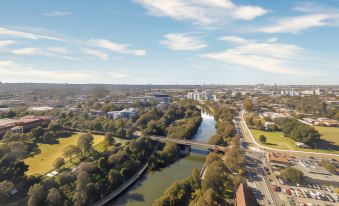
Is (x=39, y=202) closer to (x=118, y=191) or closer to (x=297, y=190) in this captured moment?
(x=118, y=191)

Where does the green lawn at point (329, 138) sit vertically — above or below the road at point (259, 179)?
above

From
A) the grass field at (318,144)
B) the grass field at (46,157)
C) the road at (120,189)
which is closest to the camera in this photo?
the road at (120,189)

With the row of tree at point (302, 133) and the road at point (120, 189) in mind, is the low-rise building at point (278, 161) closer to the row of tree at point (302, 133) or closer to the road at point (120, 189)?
the row of tree at point (302, 133)

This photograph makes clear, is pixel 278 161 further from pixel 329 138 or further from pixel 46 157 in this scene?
pixel 46 157

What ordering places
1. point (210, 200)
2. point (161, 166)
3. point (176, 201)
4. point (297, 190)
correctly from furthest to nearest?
point (161, 166) < point (297, 190) < point (176, 201) < point (210, 200)

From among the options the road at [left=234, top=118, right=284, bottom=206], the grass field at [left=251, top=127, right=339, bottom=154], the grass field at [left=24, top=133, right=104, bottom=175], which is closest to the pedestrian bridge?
the road at [left=234, top=118, right=284, bottom=206]

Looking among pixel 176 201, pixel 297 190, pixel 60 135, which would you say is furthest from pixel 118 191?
pixel 60 135

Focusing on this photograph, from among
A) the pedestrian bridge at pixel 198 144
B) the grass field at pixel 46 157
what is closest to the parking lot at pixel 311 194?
the pedestrian bridge at pixel 198 144

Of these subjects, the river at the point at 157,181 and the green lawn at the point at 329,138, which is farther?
the green lawn at the point at 329,138
